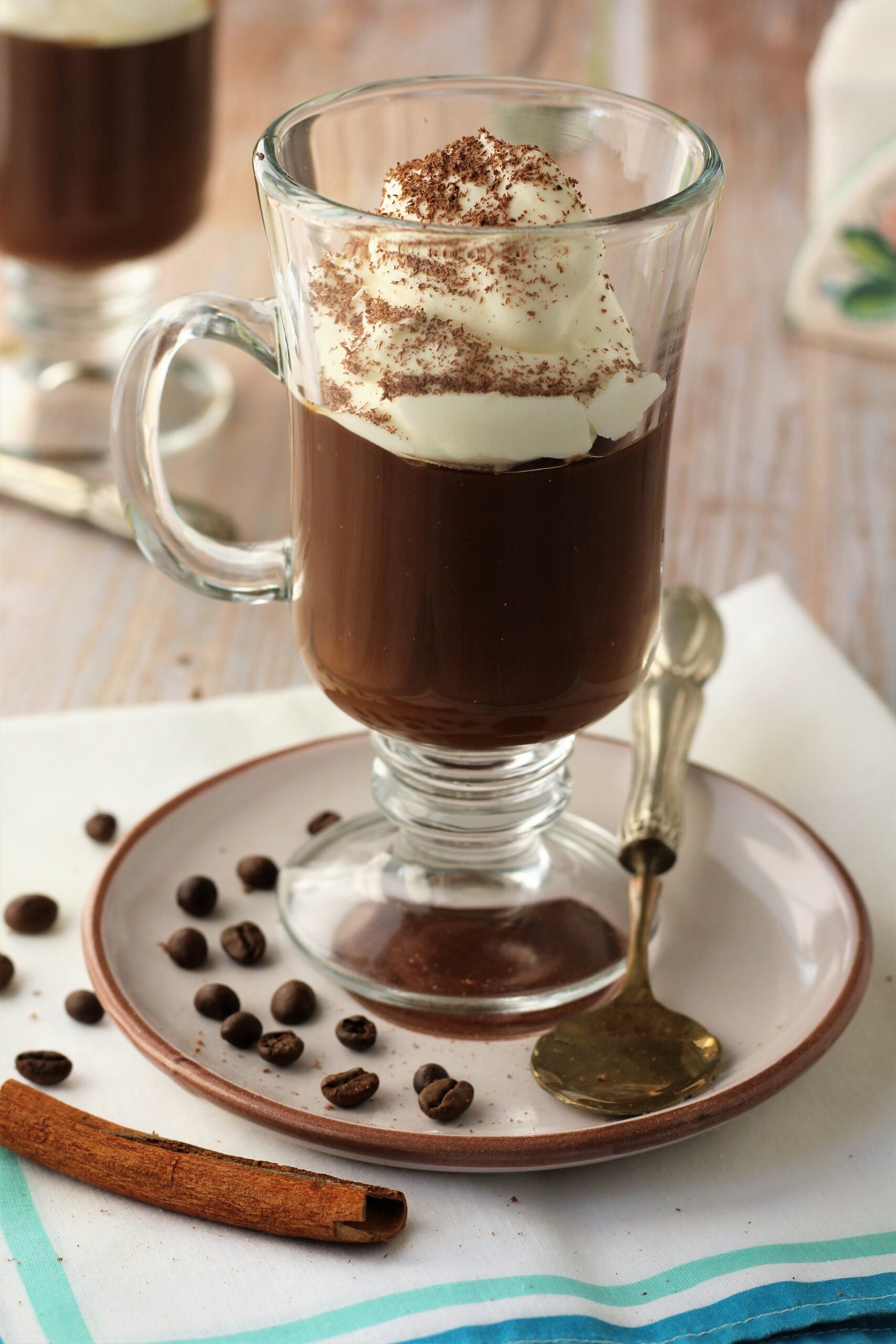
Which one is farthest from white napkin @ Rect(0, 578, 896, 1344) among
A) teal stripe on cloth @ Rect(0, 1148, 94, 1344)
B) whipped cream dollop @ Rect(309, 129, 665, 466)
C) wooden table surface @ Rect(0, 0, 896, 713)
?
wooden table surface @ Rect(0, 0, 896, 713)

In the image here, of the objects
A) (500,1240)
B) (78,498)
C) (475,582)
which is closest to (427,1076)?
(500,1240)

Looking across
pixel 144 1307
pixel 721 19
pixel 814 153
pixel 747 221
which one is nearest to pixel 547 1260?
pixel 144 1307

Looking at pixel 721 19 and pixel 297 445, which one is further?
pixel 721 19

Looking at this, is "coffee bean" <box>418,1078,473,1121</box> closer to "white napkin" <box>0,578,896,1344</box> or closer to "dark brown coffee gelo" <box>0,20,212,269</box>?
"white napkin" <box>0,578,896,1344</box>

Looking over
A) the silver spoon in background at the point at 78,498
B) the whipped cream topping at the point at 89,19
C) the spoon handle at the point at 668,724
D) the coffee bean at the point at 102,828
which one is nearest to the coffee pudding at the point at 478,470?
the spoon handle at the point at 668,724

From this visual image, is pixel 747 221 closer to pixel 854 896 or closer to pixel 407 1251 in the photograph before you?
pixel 854 896

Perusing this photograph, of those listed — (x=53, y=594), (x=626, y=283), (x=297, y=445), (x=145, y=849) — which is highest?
(x=626, y=283)
